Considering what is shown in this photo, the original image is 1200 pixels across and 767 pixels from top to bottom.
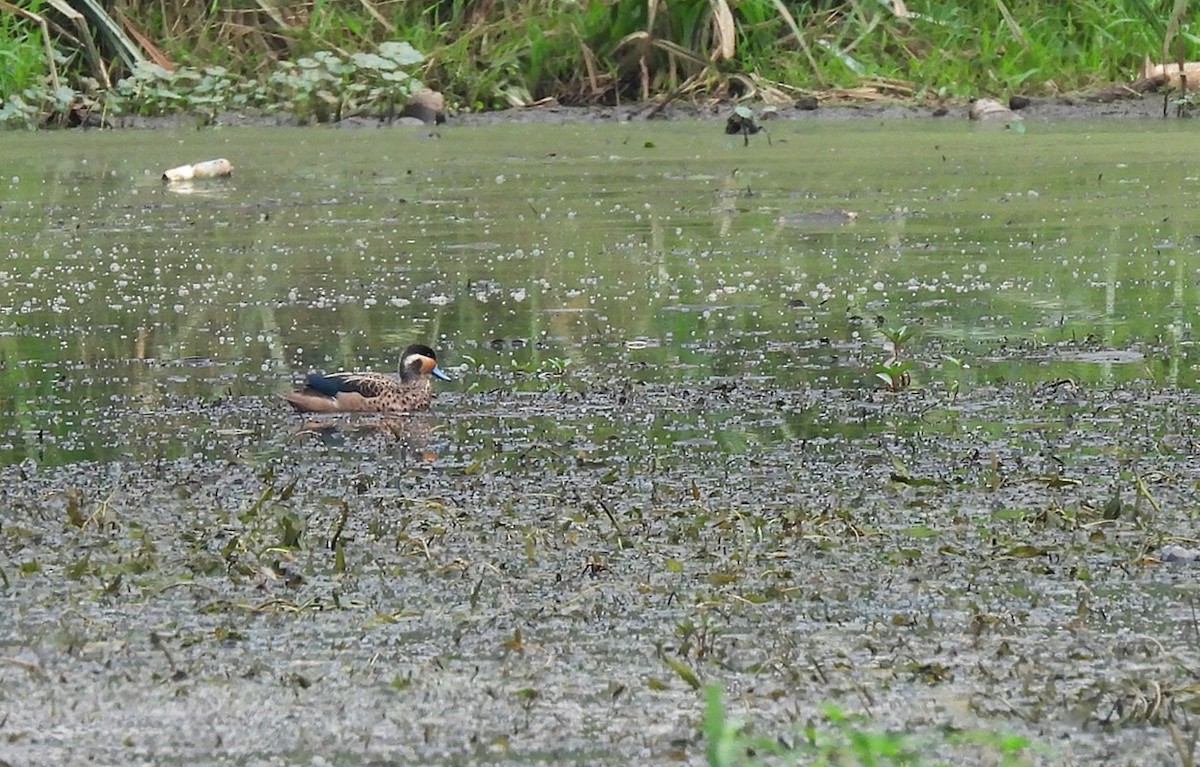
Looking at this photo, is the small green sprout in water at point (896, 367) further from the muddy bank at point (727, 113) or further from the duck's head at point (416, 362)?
the muddy bank at point (727, 113)

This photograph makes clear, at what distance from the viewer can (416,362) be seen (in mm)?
5320

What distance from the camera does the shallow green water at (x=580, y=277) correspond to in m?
5.54

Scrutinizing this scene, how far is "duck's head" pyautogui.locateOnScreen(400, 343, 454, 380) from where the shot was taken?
532cm

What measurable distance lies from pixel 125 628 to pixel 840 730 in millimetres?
1155

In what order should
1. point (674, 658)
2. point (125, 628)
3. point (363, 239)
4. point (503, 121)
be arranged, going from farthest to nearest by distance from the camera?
point (503, 121) < point (363, 239) < point (125, 628) < point (674, 658)

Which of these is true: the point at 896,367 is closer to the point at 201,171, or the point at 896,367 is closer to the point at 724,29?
the point at 201,171

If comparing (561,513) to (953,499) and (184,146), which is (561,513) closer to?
(953,499)

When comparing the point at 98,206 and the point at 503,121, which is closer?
the point at 98,206

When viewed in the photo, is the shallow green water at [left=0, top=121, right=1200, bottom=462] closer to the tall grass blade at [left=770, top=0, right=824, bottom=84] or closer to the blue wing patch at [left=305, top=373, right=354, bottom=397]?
the blue wing patch at [left=305, top=373, right=354, bottom=397]

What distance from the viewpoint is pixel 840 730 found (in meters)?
2.77

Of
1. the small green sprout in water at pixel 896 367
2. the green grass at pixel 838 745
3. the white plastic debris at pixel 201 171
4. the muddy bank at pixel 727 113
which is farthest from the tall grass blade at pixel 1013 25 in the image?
the green grass at pixel 838 745

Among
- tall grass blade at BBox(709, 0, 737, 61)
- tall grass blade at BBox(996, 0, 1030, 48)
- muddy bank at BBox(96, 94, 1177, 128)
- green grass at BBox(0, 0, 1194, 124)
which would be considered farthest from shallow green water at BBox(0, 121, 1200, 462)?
green grass at BBox(0, 0, 1194, 124)

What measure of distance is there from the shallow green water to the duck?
0.31 feet

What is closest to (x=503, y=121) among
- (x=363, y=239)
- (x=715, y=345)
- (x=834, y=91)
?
(x=834, y=91)
